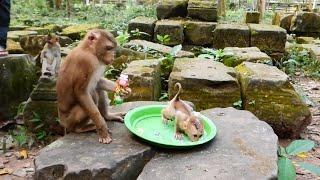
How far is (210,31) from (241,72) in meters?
2.82

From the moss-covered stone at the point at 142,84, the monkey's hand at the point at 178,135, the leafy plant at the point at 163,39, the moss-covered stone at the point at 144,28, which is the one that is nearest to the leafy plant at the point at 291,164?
the monkey's hand at the point at 178,135

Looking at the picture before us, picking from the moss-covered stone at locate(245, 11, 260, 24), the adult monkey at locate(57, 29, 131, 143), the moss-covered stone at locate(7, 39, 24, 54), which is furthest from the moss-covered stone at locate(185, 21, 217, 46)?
the adult monkey at locate(57, 29, 131, 143)

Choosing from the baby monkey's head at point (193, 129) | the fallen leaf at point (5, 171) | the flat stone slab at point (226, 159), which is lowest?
the fallen leaf at point (5, 171)

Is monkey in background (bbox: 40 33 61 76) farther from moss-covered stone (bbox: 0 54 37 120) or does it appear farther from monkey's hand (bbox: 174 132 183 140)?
monkey's hand (bbox: 174 132 183 140)

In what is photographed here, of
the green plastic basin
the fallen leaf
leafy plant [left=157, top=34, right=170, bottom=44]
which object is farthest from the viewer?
leafy plant [left=157, top=34, right=170, bottom=44]

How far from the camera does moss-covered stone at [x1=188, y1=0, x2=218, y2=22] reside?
26.7 ft

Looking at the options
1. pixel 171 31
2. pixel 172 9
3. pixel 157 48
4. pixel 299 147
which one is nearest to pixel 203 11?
pixel 172 9

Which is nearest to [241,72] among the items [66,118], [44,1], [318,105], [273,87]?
[273,87]

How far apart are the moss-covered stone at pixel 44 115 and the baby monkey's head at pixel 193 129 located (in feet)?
7.23

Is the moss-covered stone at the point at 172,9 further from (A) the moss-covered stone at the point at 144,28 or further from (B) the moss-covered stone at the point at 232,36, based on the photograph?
(B) the moss-covered stone at the point at 232,36

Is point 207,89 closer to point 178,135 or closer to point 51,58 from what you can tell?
point 178,135

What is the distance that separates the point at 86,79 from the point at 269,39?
16.9 ft

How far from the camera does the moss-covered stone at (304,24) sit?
1032 centimetres

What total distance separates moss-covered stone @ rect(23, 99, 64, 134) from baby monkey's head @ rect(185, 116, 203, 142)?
7.23 ft
